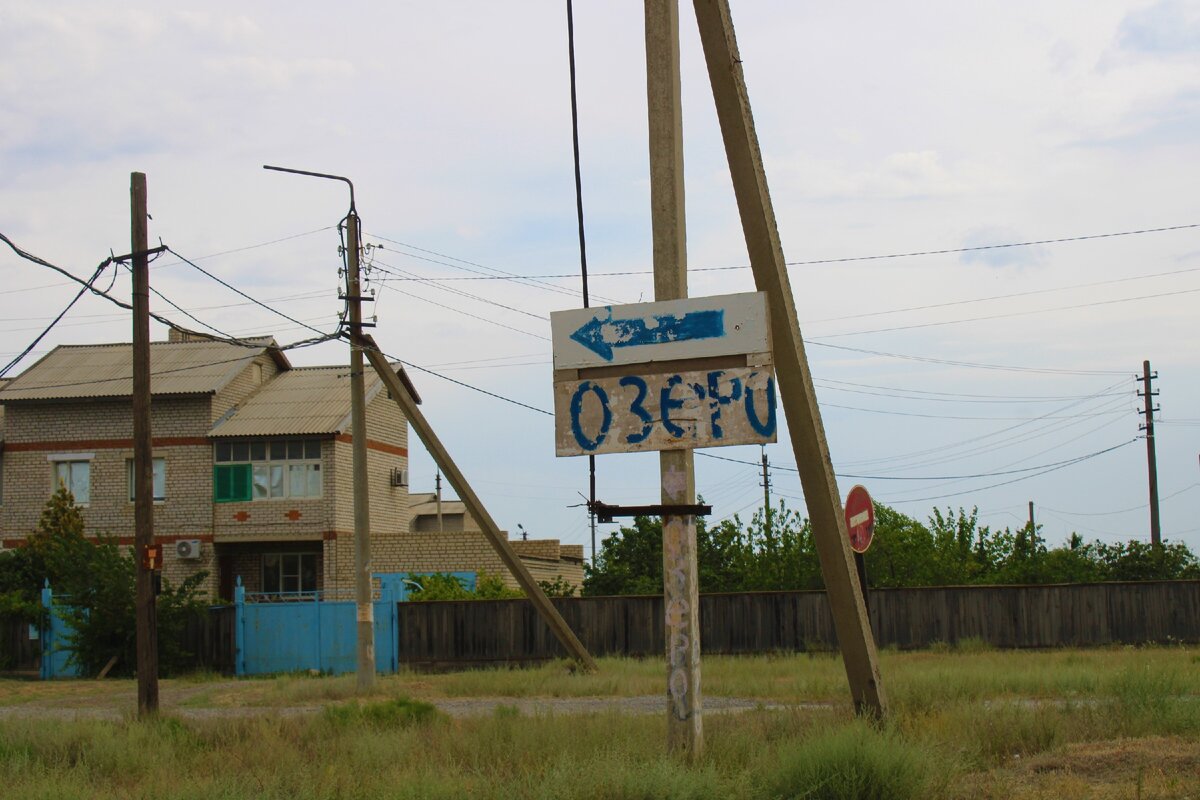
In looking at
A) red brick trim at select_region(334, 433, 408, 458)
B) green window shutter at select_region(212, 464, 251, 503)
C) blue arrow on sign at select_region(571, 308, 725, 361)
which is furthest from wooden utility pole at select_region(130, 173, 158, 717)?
green window shutter at select_region(212, 464, 251, 503)

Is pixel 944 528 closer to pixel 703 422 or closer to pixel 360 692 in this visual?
pixel 360 692

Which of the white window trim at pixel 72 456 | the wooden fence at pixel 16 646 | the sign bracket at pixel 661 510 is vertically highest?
the white window trim at pixel 72 456

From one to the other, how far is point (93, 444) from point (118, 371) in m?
2.54

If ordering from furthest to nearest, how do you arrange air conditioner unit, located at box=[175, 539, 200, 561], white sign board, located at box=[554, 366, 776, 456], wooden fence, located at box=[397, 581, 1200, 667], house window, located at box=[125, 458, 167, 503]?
house window, located at box=[125, 458, 167, 503], air conditioner unit, located at box=[175, 539, 200, 561], wooden fence, located at box=[397, 581, 1200, 667], white sign board, located at box=[554, 366, 776, 456]

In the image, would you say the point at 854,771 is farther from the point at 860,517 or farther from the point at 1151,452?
the point at 1151,452

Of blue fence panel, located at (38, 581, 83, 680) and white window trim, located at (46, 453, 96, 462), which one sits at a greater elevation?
white window trim, located at (46, 453, 96, 462)

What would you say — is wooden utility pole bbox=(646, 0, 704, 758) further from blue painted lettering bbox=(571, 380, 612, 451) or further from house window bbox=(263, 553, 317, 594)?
house window bbox=(263, 553, 317, 594)

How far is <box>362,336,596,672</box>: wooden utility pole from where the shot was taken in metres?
22.1

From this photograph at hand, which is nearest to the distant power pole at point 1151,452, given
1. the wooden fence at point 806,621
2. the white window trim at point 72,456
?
the wooden fence at point 806,621

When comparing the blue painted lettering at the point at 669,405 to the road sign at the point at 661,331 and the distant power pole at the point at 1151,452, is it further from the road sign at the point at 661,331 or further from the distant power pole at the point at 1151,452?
the distant power pole at the point at 1151,452

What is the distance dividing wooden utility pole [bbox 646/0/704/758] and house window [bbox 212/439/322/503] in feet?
111

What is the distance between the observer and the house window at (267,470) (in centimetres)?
4128

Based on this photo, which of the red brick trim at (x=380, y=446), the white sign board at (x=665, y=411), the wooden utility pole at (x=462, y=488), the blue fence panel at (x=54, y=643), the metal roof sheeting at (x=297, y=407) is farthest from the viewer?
the red brick trim at (x=380, y=446)

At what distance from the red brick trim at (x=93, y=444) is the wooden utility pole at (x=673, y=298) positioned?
35061mm
